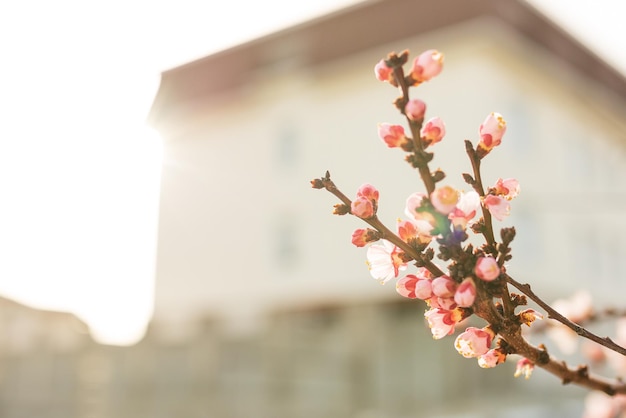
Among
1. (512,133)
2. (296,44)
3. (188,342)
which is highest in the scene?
(296,44)

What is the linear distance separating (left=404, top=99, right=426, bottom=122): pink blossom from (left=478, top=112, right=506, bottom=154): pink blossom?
0.10 m

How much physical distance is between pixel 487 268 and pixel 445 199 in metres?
0.08

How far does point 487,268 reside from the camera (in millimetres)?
676

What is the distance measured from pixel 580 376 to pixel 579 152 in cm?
1487

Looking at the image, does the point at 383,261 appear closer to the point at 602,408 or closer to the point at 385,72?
the point at 385,72

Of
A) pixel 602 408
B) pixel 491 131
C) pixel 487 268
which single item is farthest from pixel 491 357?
pixel 602 408

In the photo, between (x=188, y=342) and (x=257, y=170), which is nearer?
(x=188, y=342)

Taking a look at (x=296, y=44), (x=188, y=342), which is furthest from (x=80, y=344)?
(x=296, y=44)

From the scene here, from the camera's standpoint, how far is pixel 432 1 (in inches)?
467

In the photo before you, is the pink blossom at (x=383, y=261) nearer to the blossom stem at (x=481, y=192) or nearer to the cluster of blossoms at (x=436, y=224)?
the cluster of blossoms at (x=436, y=224)

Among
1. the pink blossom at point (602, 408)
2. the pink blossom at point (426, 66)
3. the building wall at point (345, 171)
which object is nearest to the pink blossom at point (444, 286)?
the pink blossom at point (426, 66)

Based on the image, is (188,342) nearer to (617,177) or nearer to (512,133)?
(512,133)

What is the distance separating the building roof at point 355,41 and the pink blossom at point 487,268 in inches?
462

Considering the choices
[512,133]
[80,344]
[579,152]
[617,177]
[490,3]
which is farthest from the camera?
[617,177]
